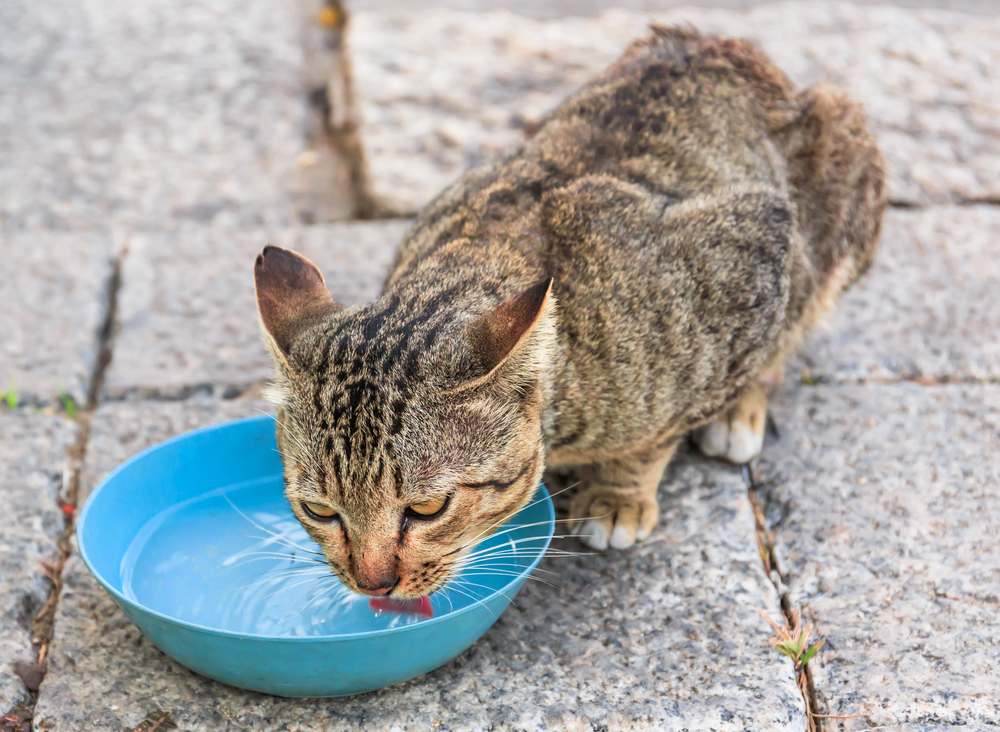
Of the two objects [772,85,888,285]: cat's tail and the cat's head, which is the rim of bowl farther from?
[772,85,888,285]: cat's tail

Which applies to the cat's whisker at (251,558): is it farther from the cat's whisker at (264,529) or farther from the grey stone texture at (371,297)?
the grey stone texture at (371,297)

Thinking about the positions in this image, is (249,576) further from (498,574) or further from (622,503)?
(622,503)

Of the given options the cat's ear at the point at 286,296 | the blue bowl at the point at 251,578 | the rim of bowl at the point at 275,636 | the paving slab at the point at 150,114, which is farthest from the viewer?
the paving slab at the point at 150,114

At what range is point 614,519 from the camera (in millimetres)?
3270

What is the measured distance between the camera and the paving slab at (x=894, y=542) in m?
2.77

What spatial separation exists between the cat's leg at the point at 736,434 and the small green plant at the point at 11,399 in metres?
2.25

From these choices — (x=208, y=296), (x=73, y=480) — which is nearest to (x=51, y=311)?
(x=208, y=296)

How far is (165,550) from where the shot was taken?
311cm

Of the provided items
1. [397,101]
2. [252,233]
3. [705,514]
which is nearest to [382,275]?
[252,233]

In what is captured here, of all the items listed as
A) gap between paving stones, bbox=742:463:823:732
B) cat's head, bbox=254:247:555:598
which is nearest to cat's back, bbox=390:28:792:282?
cat's head, bbox=254:247:555:598

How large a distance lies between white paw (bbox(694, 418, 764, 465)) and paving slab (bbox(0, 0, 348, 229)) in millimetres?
2267

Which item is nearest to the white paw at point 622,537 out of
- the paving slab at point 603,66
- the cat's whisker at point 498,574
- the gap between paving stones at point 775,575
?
the cat's whisker at point 498,574

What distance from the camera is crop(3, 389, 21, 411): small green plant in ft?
12.2

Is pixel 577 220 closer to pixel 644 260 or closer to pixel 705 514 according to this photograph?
pixel 644 260
